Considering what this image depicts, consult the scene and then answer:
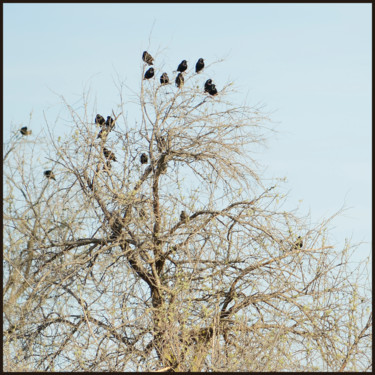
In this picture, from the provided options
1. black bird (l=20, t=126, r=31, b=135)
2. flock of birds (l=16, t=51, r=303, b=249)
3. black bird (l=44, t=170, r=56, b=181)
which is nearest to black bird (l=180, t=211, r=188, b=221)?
flock of birds (l=16, t=51, r=303, b=249)

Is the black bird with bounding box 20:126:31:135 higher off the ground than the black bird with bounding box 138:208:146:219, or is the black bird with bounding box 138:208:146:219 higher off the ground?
the black bird with bounding box 20:126:31:135

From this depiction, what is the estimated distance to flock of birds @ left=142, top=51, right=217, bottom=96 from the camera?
41.1 ft

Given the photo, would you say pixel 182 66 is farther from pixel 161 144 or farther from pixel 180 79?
pixel 161 144

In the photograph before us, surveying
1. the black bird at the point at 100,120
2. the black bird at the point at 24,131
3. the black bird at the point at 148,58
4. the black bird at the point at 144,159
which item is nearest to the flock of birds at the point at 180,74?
the black bird at the point at 148,58

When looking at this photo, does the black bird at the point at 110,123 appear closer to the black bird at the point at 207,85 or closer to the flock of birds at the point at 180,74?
the flock of birds at the point at 180,74

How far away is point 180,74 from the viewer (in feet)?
41.3

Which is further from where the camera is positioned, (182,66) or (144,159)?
(182,66)

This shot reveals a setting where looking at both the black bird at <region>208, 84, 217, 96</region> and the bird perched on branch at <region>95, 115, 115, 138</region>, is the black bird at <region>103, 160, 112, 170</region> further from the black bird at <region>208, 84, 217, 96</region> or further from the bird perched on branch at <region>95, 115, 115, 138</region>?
the black bird at <region>208, 84, 217, 96</region>

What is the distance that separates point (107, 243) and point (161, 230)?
2.66ft

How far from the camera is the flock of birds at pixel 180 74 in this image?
1252cm

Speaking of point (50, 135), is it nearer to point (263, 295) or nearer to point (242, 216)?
point (242, 216)

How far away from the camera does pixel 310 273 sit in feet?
39.2

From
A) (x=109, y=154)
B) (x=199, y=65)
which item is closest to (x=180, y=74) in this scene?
(x=199, y=65)

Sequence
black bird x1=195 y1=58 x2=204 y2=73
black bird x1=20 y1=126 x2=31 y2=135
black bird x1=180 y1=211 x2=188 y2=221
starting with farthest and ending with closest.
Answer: black bird x1=20 y1=126 x2=31 y2=135 < black bird x1=195 y1=58 x2=204 y2=73 < black bird x1=180 y1=211 x2=188 y2=221
